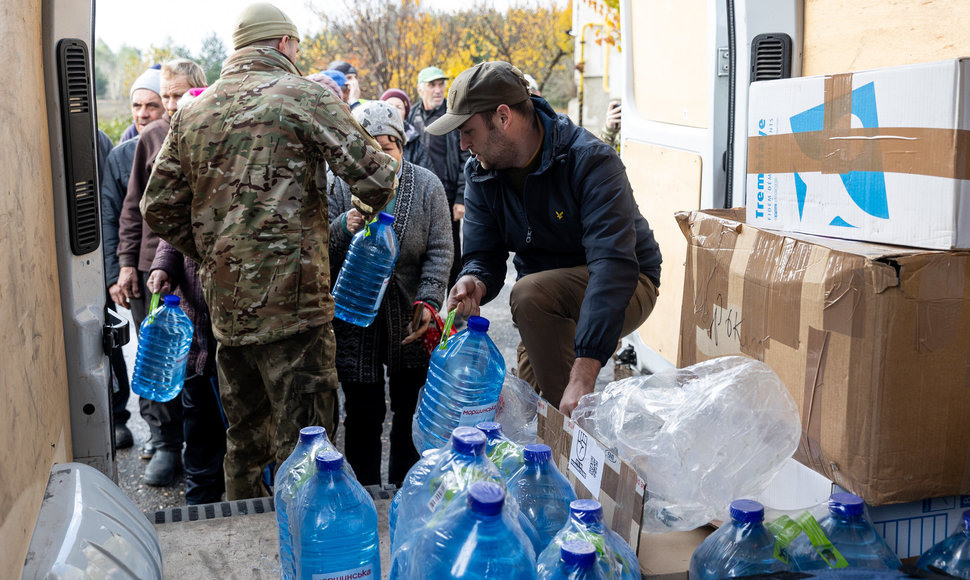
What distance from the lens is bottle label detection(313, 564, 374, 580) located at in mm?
1800

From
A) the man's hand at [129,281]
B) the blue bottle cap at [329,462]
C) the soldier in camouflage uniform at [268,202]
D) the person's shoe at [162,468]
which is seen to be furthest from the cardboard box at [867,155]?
the person's shoe at [162,468]

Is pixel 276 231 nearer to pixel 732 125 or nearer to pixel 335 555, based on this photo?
pixel 335 555

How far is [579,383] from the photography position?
8.55 ft

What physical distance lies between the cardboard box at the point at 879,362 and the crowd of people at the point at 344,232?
776 mm

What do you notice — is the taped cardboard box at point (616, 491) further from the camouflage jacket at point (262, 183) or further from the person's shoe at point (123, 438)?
the person's shoe at point (123, 438)

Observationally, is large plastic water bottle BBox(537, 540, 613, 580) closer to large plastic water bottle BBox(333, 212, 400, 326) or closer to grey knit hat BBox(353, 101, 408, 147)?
large plastic water bottle BBox(333, 212, 400, 326)

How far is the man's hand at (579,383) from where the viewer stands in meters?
2.57

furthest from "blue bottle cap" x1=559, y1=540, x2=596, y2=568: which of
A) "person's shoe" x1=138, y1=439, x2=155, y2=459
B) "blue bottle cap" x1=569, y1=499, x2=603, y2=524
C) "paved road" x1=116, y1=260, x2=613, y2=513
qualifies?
"person's shoe" x1=138, y1=439, x2=155, y2=459

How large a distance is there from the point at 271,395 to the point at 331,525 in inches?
53.9

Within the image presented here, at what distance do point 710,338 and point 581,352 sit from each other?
44 centimetres

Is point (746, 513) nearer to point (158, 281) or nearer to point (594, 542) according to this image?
point (594, 542)

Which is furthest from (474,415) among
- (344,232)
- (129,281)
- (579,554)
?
(129,281)

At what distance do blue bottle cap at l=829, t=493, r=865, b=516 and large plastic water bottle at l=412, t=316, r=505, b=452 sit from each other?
4.05 feet

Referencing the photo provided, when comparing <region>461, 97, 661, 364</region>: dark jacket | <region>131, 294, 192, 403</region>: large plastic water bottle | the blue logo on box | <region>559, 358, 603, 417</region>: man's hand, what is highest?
the blue logo on box
